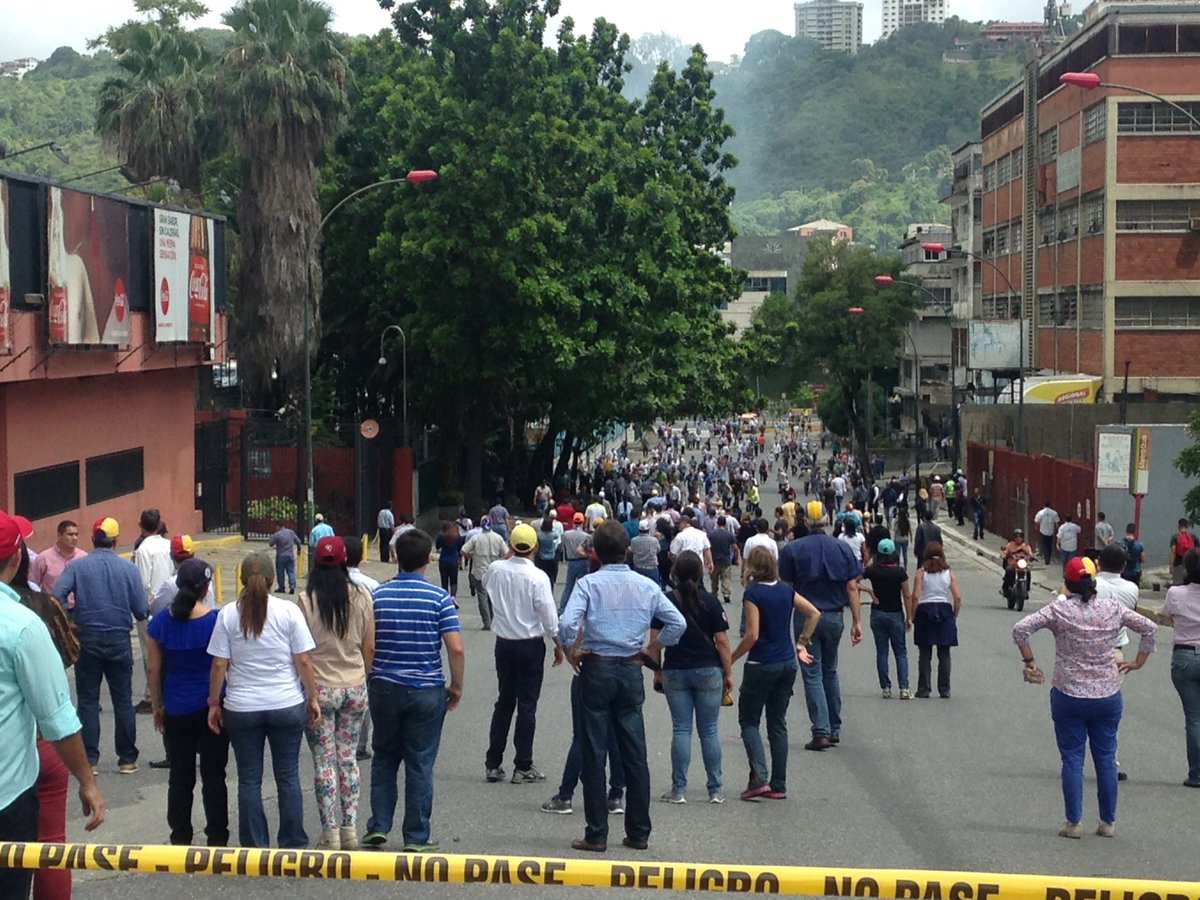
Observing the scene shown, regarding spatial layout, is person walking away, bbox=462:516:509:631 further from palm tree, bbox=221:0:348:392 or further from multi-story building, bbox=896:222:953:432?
multi-story building, bbox=896:222:953:432

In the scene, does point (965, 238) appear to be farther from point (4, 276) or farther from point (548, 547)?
point (4, 276)

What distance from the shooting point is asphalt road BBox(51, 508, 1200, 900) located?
8.90m

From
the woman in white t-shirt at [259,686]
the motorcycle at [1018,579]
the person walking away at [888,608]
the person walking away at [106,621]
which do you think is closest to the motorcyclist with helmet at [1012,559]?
the motorcycle at [1018,579]

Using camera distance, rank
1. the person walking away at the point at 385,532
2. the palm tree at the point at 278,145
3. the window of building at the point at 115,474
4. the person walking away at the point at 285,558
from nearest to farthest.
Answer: the person walking away at the point at 285,558, the window of building at the point at 115,474, the person walking away at the point at 385,532, the palm tree at the point at 278,145

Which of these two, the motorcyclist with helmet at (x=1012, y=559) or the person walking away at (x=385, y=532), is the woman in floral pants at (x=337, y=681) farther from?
the person walking away at (x=385, y=532)

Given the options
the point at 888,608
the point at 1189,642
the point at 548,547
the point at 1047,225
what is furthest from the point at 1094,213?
the point at 1189,642

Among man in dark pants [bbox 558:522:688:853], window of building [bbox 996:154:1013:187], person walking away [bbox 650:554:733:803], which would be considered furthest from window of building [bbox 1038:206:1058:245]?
man in dark pants [bbox 558:522:688:853]

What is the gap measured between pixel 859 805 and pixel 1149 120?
4337cm

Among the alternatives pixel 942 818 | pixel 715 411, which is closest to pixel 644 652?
pixel 942 818

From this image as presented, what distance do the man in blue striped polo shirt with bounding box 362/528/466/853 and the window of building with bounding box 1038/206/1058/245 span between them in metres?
50.9

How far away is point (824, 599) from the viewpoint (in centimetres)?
1280

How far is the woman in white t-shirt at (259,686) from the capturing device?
8.53 meters

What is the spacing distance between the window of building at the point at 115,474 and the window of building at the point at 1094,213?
3164 cm

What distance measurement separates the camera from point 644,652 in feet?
31.0
